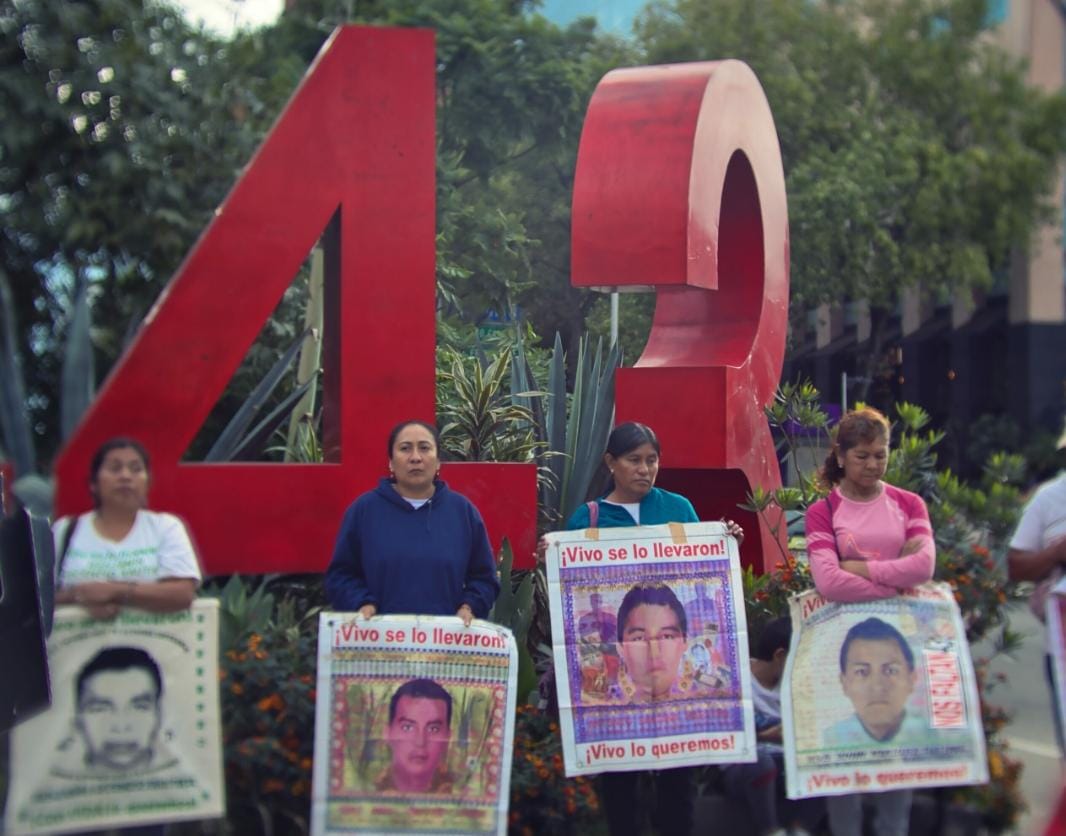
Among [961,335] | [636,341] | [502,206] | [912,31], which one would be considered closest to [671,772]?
[636,341]

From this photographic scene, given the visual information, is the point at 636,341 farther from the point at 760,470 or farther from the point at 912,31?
the point at 912,31

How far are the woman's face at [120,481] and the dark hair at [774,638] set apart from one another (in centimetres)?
252

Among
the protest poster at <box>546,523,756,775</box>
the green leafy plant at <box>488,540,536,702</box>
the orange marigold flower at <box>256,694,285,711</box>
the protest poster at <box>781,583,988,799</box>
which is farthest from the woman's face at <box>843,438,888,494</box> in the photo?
the orange marigold flower at <box>256,694,285,711</box>

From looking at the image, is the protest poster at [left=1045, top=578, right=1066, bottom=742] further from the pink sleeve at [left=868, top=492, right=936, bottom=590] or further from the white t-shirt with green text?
the white t-shirt with green text

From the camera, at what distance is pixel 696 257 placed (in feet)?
24.6

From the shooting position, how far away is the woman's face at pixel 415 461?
510 centimetres

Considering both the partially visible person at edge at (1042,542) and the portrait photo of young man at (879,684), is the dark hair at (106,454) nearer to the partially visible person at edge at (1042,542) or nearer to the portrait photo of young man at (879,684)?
the portrait photo of young man at (879,684)

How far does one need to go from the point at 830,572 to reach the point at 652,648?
69 centimetres

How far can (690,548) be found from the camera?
547cm

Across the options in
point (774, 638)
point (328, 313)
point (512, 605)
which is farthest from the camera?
point (328, 313)

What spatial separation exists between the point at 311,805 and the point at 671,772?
1.25 m

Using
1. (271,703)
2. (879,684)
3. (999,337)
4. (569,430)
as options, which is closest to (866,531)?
(879,684)

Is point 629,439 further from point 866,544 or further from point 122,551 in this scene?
point 122,551

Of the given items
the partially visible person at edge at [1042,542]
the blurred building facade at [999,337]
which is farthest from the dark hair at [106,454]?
the blurred building facade at [999,337]
